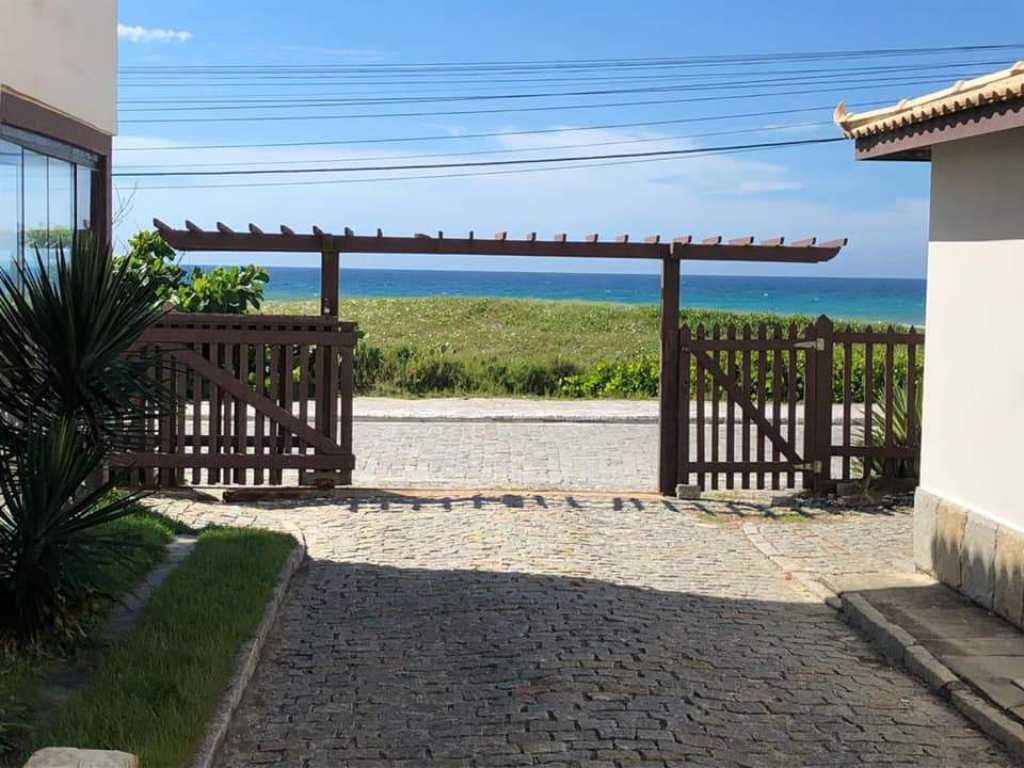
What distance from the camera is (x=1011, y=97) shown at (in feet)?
23.8

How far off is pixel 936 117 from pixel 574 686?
4.40 m

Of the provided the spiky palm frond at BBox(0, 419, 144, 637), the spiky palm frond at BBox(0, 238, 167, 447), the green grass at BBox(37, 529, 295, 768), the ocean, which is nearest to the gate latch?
the green grass at BBox(37, 529, 295, 768)

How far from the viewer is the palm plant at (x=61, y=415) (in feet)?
20.4

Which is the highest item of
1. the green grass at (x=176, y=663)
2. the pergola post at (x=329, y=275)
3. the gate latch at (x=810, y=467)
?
the pergola post at (x=329, y=275)

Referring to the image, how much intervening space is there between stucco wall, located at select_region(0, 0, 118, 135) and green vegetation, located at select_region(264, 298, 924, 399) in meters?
7.10

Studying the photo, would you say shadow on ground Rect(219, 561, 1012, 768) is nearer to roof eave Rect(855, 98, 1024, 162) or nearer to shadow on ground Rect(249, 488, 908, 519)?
roof eave Rect(855, 98, 1024, 162)

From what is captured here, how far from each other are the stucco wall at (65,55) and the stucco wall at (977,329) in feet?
20.3

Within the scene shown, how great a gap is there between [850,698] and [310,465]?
23.7 ft

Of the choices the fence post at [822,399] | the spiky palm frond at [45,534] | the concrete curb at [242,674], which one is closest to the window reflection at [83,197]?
the concrete curb at [242,674]

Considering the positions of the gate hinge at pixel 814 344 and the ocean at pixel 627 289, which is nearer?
the gate hinge at pixel 814 344

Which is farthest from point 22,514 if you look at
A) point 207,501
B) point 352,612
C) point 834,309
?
point 834,309

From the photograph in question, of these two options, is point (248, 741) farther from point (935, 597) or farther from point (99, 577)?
point (935, 597)

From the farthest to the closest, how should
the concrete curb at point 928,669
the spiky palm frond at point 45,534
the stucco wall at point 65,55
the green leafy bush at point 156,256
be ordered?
the green leafy bush at point 156,256
the stucco wall at point 65,55
the spiky palm frond at point 45,534
the concrete curb at point 928,669

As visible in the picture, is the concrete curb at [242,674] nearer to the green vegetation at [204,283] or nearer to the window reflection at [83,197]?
the window reflection at [83,197]
